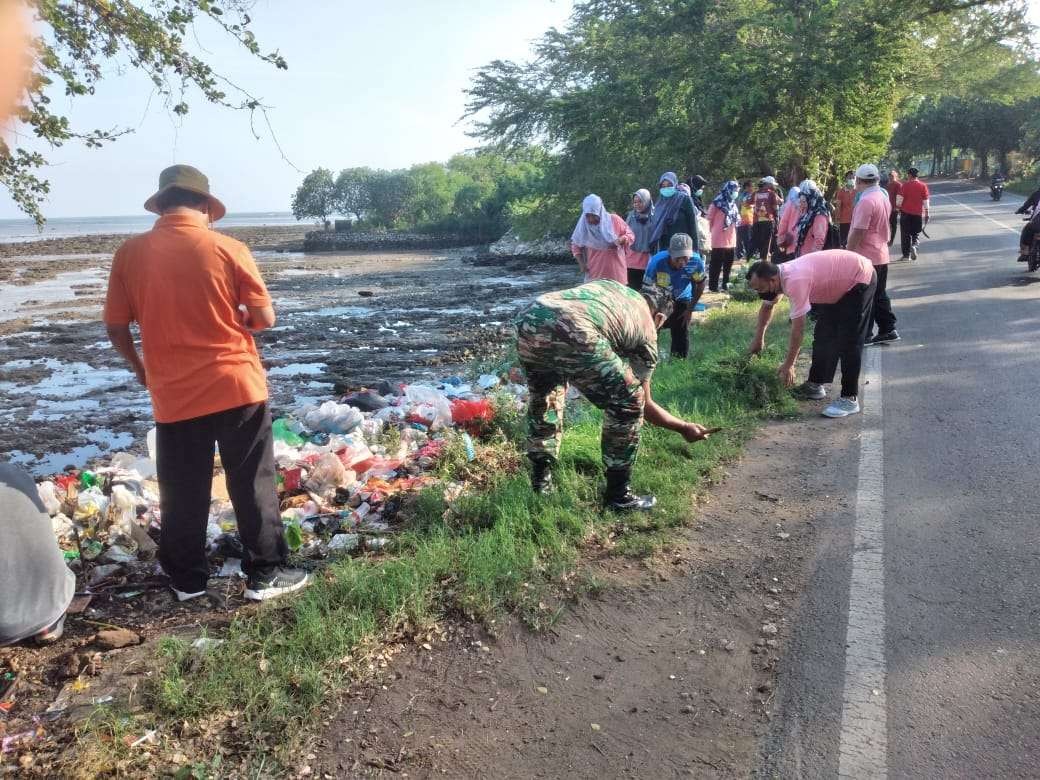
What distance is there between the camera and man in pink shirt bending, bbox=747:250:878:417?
18.9 feet

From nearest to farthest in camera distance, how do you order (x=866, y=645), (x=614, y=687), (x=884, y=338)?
(x=614, y=687) → (x=866, y=645) → (x=884, y=338)

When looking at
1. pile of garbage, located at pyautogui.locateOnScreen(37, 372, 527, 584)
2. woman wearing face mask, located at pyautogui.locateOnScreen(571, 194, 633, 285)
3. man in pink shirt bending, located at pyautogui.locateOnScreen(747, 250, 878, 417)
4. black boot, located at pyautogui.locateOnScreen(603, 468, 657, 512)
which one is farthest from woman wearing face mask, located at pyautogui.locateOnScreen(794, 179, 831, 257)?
black boot, located at pyautogui.locateOnScreen(603, 468, 657, 512)

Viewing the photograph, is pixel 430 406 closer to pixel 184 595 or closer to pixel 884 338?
pixel 184 595

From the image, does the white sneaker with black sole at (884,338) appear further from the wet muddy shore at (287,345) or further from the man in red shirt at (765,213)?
the wet muddy shore at (287,345)

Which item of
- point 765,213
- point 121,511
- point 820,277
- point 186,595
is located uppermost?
point 765,213

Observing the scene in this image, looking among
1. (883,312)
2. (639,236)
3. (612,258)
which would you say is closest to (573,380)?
(612,258)

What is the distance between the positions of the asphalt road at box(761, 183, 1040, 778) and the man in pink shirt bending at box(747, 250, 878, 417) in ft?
1.66

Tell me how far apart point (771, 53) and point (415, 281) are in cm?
1490

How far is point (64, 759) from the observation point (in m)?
2.47

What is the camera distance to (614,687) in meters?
2.94

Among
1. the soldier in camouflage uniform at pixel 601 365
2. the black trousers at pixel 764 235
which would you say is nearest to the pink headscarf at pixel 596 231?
the soldier in camouflage uniform at pixel 601 365

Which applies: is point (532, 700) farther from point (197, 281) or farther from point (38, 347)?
point (38, 347)

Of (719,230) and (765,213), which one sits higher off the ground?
(765,213)

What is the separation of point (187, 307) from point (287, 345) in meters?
11.5
